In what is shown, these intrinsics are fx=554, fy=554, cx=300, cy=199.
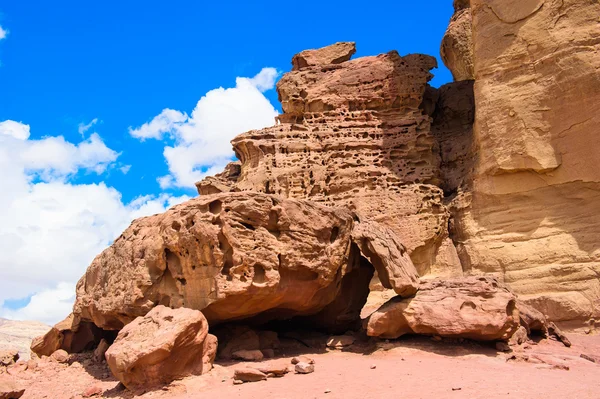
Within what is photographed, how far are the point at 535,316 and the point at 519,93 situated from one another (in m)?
5.87

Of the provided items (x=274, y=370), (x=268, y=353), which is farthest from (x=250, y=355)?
(x=274, y=370)

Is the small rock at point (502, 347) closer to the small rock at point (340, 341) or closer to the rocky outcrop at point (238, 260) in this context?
the rocky outcrop at point (238, 260)

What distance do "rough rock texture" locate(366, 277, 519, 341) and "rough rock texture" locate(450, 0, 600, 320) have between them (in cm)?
398

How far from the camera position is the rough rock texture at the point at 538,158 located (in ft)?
38.4

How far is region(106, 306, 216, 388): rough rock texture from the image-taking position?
6684 mm

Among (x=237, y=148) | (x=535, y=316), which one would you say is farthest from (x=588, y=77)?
(x=237, y=148)

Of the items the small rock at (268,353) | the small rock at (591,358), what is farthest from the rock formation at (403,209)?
the small rock at (591,358)

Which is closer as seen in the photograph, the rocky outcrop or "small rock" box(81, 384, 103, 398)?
"small rock" box(81, 384, 103, 398)

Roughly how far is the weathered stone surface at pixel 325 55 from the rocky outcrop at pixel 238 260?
959cm

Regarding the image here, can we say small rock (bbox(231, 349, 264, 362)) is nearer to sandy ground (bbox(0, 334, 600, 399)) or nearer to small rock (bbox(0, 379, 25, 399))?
sandy ground (bbox(0, 334, 600, 399))

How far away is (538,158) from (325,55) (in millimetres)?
7910

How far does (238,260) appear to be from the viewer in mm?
7602

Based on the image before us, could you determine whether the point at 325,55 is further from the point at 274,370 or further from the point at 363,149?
the point at 274,370

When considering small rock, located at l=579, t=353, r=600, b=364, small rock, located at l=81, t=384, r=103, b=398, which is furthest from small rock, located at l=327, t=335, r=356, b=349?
small rock, located at l=81, t=384, r=103, b=398
